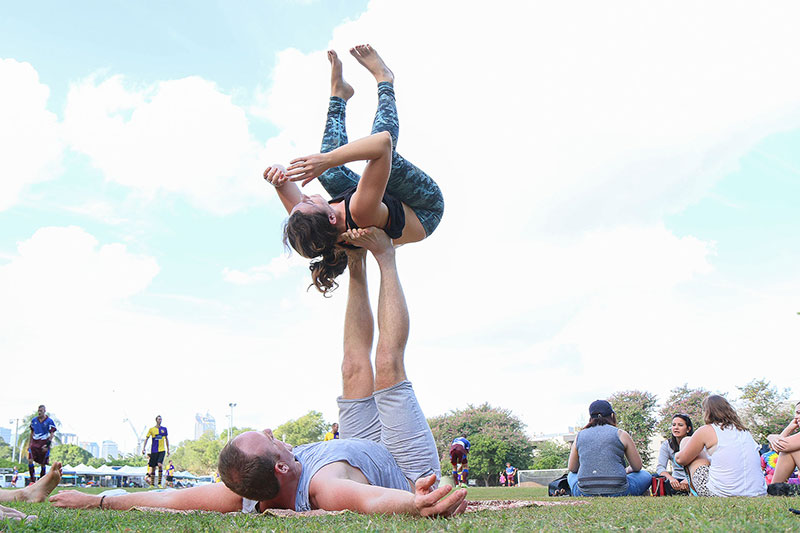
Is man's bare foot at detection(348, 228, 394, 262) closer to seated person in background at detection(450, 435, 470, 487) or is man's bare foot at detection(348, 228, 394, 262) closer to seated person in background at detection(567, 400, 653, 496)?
seated person in background at detection(567, 400, 653, 496)

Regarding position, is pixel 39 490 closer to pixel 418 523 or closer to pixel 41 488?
pixel 41 488

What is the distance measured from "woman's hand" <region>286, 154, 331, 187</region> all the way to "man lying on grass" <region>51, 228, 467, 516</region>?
22.1 inches

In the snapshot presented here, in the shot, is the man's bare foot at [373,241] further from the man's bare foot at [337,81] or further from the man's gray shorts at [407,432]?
the man's bare foot at [337,81]

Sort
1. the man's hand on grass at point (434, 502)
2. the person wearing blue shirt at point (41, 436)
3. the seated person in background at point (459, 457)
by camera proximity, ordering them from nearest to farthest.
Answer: the man's hand on grass at point (434, 502)
the person wearing blue shirt at point (41, 436)
the seated person in background at point (459, 457)

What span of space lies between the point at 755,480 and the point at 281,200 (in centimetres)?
567

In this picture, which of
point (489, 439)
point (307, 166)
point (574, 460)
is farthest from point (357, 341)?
point (489, 439)

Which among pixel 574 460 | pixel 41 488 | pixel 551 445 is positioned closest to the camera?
pixel 41 488

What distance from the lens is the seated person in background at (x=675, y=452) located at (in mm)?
7203

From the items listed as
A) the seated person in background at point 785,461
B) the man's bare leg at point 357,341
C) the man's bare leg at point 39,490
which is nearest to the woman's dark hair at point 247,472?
the man's bare leg at point 357,341

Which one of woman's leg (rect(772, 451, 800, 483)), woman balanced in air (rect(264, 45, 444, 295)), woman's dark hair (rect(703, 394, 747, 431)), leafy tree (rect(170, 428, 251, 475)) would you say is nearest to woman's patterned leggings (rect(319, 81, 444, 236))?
woman balanced in air (rect(264, 45, 444, 295))

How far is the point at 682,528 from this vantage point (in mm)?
2102

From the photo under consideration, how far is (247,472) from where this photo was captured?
118 inches

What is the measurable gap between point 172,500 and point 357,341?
5.20 ft

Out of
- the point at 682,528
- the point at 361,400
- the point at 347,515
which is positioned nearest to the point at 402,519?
the point at 347,515
